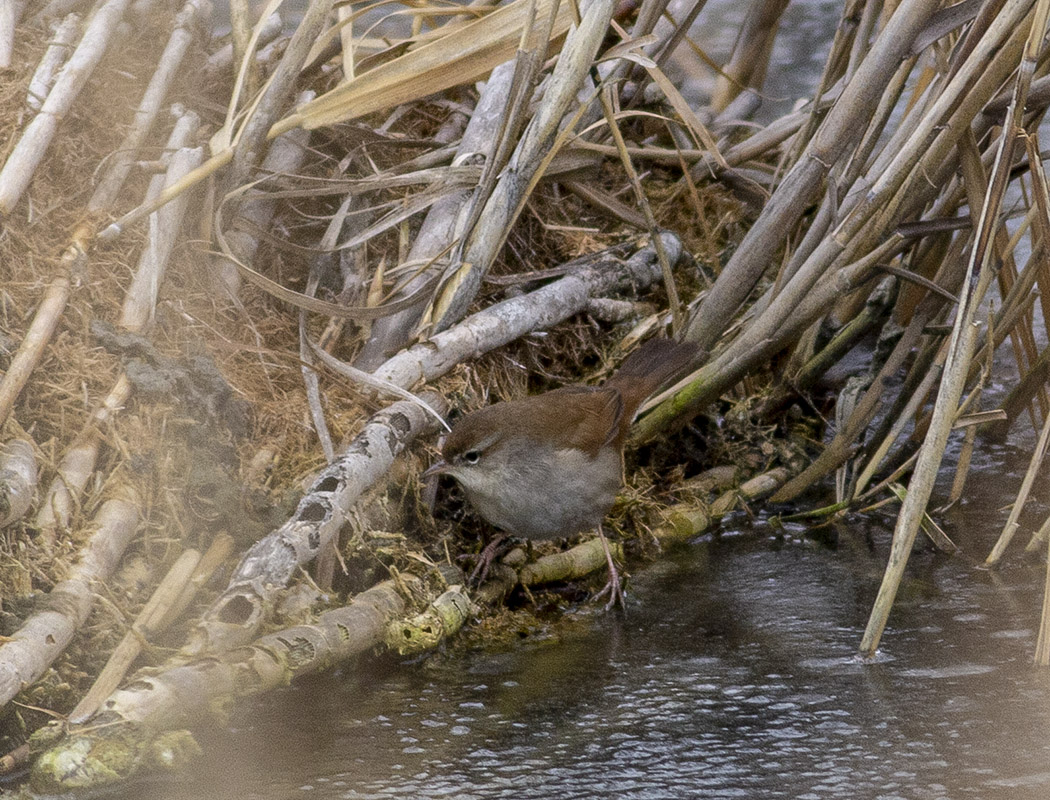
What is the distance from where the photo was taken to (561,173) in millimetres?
4520

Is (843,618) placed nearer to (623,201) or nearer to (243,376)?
(243,376)

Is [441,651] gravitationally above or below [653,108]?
below

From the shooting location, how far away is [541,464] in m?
3.63

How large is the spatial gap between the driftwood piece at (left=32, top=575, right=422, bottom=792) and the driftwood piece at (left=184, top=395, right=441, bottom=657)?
68mm

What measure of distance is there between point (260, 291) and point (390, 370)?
674 millimetres

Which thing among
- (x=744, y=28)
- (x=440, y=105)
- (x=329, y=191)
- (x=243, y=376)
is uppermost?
(x=744, y=28)

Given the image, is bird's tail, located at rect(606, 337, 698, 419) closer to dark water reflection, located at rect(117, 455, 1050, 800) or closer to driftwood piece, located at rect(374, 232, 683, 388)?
driftwood piece, located at rect(374, 232, 683, 388)

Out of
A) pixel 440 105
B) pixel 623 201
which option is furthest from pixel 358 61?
pixel 623 201

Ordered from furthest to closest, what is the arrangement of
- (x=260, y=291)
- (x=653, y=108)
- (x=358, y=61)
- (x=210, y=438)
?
1. (x=653, y=108)
2. (x=358, y=61)
3. (x=260, y=291)
4. (x=210, y=438)

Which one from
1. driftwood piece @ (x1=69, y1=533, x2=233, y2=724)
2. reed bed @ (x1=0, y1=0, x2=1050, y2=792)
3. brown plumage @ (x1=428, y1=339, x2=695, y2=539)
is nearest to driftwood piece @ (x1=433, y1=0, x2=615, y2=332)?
reed bed @ (x1=0, y1=0, x2=1050, y2=792)

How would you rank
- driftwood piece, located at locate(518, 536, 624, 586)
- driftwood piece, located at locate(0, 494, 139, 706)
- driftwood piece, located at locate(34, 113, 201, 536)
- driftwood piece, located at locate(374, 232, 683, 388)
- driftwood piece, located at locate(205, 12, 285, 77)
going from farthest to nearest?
1. driftwood piece, located at locate(205, 12, 285, 77)
2. driftwood piece, located at locate(518, 536, 624, 586)
3. driftwood piece, located at locate(374, 232, 683, 388)
4. driftwood piece, located at locate(34, 113, 201, 536)
5. driftwood piece, located at locate(0, 494, 139, 706)

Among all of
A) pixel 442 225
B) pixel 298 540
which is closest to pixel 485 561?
pixel 298 540

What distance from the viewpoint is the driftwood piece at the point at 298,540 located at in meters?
2.80

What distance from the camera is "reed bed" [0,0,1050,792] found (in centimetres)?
288
